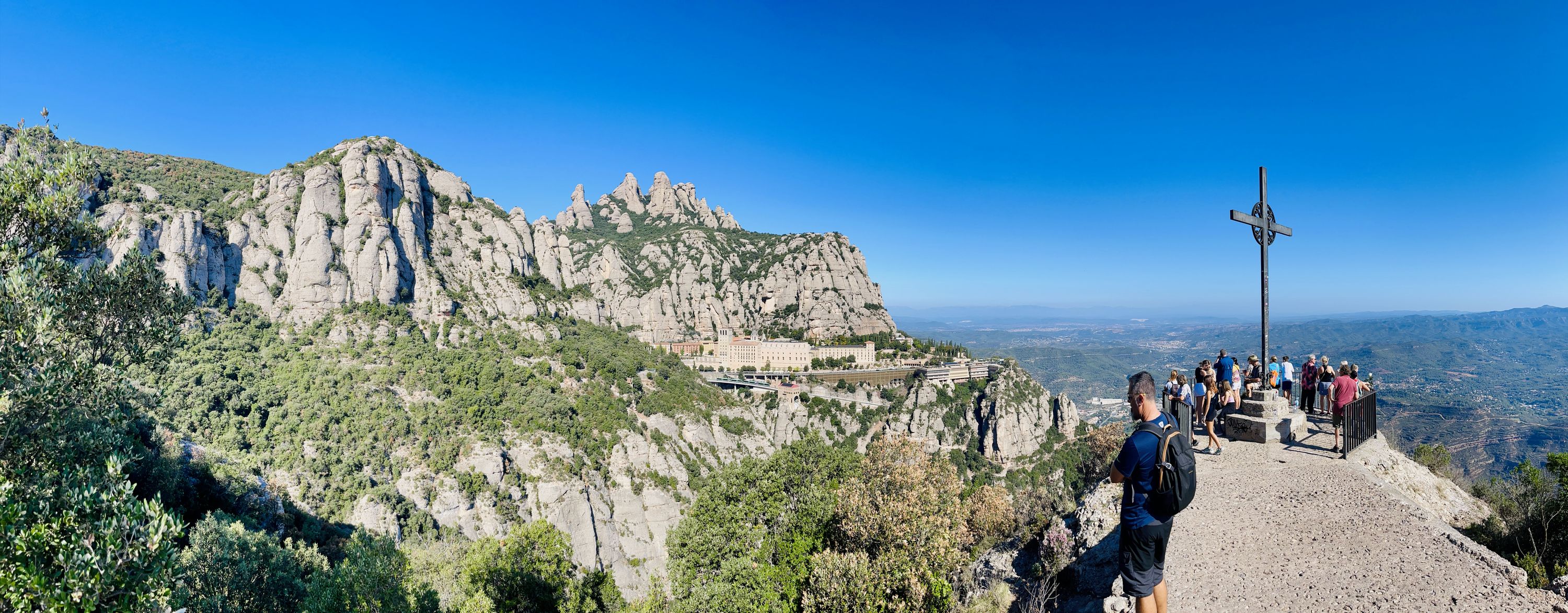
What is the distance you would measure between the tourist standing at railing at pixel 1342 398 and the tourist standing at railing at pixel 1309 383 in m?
2.91

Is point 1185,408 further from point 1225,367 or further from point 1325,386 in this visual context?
point 1325,386

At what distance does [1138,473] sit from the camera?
448cm

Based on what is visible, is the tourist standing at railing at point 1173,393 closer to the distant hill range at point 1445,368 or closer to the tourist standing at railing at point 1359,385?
the tourist standing at railing at point 1359,385

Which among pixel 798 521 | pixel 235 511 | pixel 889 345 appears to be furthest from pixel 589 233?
pixel 798 521

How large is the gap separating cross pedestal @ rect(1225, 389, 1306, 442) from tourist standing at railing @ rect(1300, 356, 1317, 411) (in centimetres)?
169

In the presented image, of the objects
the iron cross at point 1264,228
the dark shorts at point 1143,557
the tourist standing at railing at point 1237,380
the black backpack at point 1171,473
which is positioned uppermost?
the iron cross at point 1264,228

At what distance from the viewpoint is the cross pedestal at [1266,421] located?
10.8 metres

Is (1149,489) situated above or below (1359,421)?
above

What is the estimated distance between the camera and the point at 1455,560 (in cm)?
599

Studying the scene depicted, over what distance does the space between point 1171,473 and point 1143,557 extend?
0.85 metres

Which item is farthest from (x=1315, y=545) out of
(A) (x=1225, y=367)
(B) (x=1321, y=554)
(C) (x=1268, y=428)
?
(A) (x=1225, y=367)

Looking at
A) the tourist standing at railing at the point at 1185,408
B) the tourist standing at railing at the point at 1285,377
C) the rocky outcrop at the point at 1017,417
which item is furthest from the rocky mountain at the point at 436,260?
the rocky outcrop at the point at 1017,417

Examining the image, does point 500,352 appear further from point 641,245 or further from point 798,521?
point 641,245

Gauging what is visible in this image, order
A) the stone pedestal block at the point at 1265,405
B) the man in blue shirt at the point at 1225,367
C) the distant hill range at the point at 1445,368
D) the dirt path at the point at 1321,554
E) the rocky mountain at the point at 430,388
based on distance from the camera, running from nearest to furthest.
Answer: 1. the dirt path at the point at 1321,554
2. the stone pedestal block at the point at 1265,405
3. the man in blue shirt at the point at 1225,367
4. the rocky mountain at the point at 430,388
5. the distant hill range at the point at 1445,368
